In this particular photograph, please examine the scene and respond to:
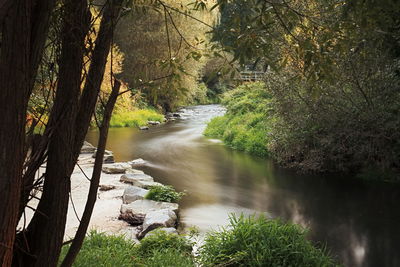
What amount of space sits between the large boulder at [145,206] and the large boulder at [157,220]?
13.0 inches

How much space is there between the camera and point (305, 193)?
8773 mm

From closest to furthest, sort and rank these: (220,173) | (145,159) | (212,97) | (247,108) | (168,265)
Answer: (168,265)
(220,173)
(145,159)
(247,108)
(212,97)

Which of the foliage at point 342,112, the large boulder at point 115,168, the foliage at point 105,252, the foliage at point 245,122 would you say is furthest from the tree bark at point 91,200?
the foliage at point 245,122

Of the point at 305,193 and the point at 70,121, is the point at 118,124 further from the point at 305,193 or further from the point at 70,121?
the point at 70,121

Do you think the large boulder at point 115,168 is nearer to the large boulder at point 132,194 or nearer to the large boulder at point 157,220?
the large boulder at point 132,194

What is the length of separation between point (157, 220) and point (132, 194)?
191cm

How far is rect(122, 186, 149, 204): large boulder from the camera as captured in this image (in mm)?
7574

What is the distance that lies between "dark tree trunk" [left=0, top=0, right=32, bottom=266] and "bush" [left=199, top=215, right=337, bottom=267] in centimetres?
284

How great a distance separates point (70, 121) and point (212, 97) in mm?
33869

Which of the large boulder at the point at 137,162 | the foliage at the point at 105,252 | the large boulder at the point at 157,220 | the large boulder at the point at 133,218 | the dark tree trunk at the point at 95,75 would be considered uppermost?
the dark tree trunk at the point at 95,75

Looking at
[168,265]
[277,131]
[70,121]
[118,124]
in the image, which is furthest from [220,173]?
[118,124]

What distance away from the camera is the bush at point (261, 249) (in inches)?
171

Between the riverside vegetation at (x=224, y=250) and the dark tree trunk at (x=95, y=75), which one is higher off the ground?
the dark tree trunk at (x=95, y=75)

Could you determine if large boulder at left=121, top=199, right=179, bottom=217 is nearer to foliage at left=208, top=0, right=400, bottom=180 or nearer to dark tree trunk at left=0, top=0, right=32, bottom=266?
foliage at left=208, top=0, right=400, bottom=180
